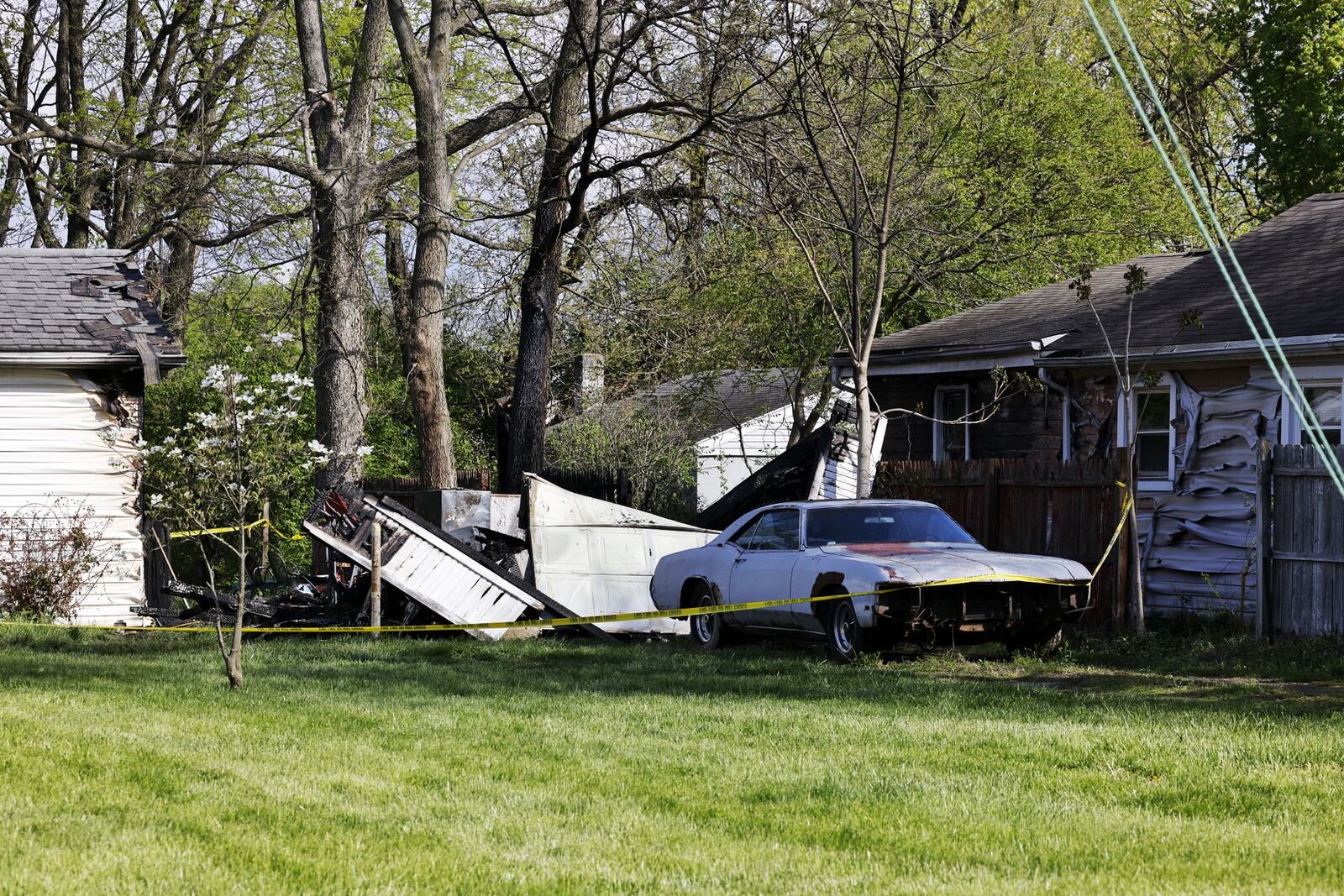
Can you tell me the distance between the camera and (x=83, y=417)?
16984 mm

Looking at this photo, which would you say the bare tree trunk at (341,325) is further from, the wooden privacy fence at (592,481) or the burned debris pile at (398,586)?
the wooden privacy fence at (592,481)

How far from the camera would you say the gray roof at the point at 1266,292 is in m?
15.6

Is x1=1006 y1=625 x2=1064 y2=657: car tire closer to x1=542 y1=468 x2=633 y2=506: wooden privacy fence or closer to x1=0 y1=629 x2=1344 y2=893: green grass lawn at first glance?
x1=0 y1=629 x2=1344 y2=893: green grass lawn

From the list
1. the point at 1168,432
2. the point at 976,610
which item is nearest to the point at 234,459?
the point at 976,610

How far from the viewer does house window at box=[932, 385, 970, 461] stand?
20.6 meters

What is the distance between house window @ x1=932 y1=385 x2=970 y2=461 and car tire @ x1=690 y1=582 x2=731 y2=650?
689cm

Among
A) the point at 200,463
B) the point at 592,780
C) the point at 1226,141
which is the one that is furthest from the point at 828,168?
the point at 1226,141

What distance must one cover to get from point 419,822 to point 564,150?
44.9 feet

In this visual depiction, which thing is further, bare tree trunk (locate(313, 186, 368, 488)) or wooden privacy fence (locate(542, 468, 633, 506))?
wooden privacy fence (locate(542, 468, 633, 506))

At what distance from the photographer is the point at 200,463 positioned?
11.3 metres

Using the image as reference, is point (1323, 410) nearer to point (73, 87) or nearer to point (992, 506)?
point (992, 506)

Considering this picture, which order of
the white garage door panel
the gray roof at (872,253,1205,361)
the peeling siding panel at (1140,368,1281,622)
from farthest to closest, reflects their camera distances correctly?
the gray roof at (872,253,1205,361)
the white garage door panel
the peeling siding panel at (1140,368,1281,622)

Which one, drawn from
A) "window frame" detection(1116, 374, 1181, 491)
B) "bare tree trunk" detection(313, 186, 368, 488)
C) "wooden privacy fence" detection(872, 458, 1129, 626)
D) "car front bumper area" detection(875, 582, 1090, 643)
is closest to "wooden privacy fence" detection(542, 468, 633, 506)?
"bare tree trunk" detection(313, 186, 368, 488)

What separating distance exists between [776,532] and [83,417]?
827 centimetres
